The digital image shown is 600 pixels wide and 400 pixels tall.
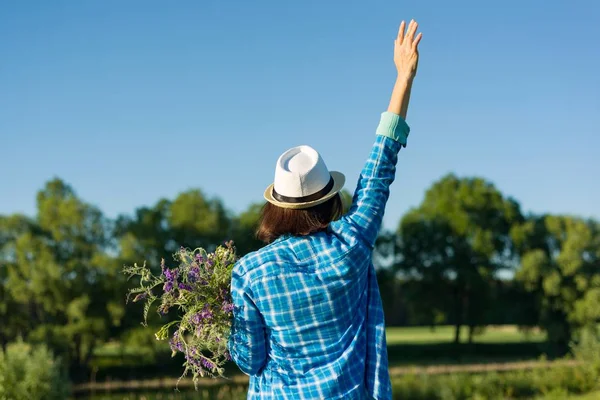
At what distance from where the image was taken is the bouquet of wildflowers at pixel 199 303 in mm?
2166

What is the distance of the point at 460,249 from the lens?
33.4 meters

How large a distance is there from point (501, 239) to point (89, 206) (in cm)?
2036

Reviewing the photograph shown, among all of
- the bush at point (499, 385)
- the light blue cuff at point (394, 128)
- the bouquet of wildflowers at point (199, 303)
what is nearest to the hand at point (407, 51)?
the light blue cuff at point (394, 128)

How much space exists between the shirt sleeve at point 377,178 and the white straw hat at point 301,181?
0.09m

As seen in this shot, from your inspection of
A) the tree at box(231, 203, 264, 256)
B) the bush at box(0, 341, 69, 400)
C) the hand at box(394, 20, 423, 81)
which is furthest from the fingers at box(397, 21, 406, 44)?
the tree at box(231, 203, 264, 256)

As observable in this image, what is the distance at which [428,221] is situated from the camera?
112 feet

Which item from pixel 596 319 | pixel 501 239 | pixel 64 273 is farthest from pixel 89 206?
pixel 596 319

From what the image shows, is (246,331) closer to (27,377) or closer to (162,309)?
(162,309)

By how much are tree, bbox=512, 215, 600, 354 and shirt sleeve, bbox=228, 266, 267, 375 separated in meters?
30.4

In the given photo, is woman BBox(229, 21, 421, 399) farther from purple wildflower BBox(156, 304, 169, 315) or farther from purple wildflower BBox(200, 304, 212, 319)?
purple wildflower BBox(156, 304, 169, 315)

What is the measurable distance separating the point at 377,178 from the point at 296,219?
0.29 metres

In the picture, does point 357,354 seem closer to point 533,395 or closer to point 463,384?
point 463,384

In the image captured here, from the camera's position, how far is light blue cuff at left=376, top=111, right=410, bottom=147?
212 centimetres

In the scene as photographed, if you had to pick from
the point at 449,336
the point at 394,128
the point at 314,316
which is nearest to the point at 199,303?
the point at 314,316
